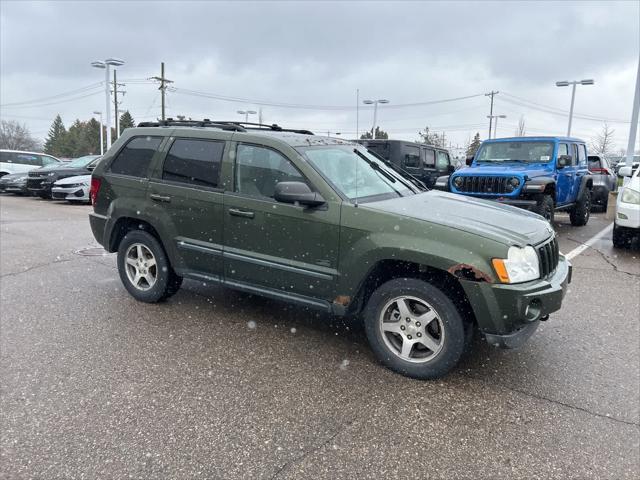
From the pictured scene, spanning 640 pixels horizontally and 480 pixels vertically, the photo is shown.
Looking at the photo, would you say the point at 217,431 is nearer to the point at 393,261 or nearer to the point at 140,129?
the point at 393,261

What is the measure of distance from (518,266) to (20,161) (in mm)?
21112

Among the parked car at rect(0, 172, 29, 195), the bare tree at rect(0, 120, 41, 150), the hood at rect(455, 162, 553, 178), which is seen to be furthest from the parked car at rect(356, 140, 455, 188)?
the bare tree at rect(0, 120, 41, 150)

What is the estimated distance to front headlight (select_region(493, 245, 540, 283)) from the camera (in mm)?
3164

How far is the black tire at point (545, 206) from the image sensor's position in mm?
8787

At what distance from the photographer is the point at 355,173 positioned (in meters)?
4.25

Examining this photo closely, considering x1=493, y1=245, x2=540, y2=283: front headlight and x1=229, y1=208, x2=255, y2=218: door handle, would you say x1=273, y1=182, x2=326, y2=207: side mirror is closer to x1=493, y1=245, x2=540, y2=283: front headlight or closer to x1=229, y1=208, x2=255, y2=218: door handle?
x1=229, y1=208, x2=255, y2=218: door handle

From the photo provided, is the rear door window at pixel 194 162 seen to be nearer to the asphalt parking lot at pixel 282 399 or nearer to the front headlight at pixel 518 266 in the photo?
the asphalt parking lot at pixel 282 399

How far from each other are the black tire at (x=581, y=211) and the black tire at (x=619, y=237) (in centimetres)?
247

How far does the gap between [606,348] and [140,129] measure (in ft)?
16.1

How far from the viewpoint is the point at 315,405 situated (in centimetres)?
312

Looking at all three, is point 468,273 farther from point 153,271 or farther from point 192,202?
point 153,271

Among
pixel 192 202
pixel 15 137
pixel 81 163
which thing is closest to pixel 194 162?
pixel 192 202

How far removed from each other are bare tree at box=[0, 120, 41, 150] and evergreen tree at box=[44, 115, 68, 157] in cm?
430

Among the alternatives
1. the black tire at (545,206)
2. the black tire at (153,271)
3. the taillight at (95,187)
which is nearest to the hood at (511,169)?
the black tire at (545,206)
